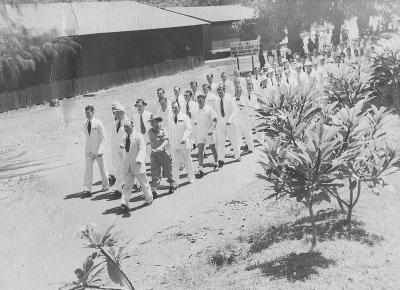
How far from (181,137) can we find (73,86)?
47.8 ft

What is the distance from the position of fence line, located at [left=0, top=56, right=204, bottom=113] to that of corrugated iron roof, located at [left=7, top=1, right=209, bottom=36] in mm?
2336

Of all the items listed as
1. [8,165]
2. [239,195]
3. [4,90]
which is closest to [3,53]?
[4,90]

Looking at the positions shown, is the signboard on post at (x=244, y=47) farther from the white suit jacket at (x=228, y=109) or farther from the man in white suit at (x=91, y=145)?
the man in white suit at (x=91, y=145)

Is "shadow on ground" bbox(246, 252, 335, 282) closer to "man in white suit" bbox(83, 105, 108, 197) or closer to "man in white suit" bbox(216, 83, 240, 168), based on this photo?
"man in white suit" bbox(83, 105, 108, 197)

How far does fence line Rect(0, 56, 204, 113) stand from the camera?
22.3 m

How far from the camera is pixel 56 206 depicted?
Result: 33.5ft

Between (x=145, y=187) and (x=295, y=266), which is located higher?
(x=145, y=187)

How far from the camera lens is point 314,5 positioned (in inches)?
1238

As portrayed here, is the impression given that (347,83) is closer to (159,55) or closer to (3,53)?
(3,53)

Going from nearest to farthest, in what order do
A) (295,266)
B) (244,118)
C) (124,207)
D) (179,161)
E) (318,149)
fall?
(318,149) < (295,266) < (124,207) < (179,161) < (244,118)

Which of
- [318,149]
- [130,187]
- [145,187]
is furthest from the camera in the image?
[145,187]

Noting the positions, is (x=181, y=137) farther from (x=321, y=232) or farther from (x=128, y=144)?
(x=321, y=232)

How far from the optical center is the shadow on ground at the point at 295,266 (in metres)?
6.07

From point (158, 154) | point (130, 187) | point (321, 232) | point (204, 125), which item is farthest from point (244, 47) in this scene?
point (321, 232)
